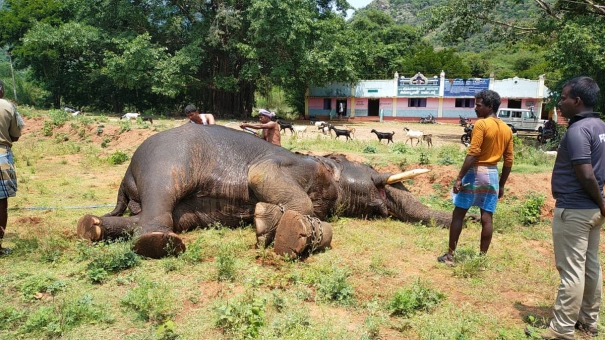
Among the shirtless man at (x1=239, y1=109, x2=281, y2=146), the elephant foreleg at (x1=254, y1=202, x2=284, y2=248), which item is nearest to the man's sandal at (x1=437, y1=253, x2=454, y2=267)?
the elephant foreleg at (x1=254, y1=202, x2=284, y2=248)

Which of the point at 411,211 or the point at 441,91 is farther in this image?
the point at 441,91

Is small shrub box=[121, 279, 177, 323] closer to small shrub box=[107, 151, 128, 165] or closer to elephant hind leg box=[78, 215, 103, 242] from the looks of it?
elephant hind leg box=[78, 215, 103, 242]

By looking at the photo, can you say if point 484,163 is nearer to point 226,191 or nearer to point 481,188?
point 481,188

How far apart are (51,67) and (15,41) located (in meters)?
3.45

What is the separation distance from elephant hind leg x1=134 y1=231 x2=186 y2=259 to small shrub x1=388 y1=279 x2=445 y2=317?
234 cm

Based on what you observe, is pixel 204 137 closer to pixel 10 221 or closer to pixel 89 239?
pixel 89 239

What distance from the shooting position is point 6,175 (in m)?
4.99

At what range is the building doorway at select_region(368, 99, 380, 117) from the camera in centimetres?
3987

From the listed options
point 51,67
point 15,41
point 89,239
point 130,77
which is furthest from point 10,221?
point 15,41

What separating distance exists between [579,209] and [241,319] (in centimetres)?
274

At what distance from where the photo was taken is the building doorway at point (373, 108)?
39.9m

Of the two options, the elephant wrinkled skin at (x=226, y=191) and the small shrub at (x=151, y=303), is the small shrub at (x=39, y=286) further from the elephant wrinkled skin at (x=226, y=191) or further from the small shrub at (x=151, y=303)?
the elephant wrinkled skin at (x=226, y=191)

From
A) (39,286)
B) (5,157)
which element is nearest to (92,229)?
(39,286)

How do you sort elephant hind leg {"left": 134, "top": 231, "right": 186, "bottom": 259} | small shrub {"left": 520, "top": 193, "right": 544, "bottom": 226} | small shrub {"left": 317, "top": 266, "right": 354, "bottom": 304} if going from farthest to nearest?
1. small shrub {"left": 520, "top": 193, "right": 544, "bottom": 226}
2. elephant hind leg {"left": 134, "top": 231, "right": 186, "bottom": 259}
3. small shrub {"left": 317, "top": 266, "right": 354, "bottom": 304}
